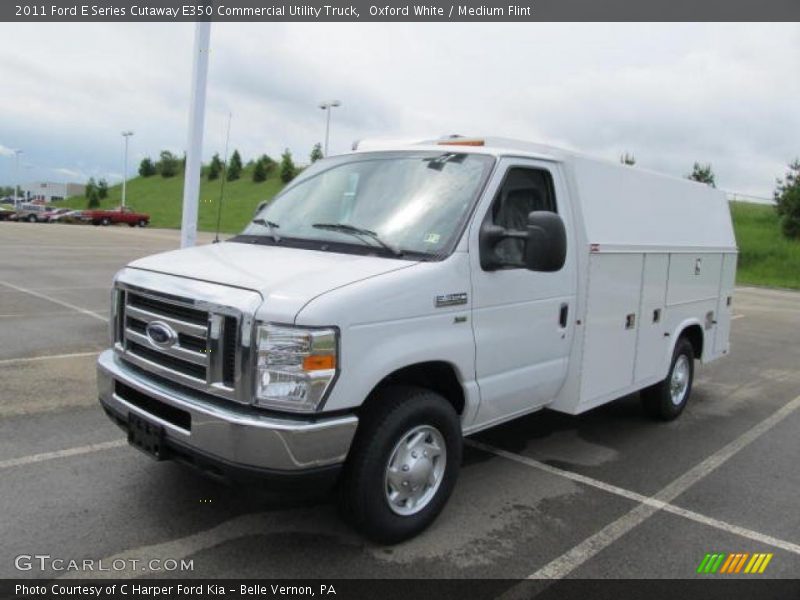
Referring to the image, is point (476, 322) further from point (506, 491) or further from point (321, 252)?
point (506, 491)

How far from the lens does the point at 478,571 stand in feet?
11.5

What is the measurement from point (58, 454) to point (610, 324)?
13.6 ft

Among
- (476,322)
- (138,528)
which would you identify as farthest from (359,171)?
(138,528)

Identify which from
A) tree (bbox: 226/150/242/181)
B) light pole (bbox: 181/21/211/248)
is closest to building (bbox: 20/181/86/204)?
tree (bbox: 226/150/242/181)

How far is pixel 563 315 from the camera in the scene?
466 cm

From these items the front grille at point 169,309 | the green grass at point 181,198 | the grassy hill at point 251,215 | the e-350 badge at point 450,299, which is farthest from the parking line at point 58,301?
the green grass at point 181,198

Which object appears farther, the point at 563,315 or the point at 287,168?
the point at 287,168

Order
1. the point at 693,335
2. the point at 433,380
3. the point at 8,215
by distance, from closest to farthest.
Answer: the point at 433,380 → the point at 693,335 → the point at 8,215

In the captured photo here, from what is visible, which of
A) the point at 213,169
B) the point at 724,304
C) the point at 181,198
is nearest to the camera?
the point at 724,304

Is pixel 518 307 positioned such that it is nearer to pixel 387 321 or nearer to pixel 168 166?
pixel 387 321

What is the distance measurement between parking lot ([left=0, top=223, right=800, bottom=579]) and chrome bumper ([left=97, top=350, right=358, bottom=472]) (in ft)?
0.73

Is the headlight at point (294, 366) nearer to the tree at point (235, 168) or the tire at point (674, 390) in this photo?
the tire at point (674, 390)

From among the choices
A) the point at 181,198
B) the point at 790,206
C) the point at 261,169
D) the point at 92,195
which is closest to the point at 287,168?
the point at 261,169

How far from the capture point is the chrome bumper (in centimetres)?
314
